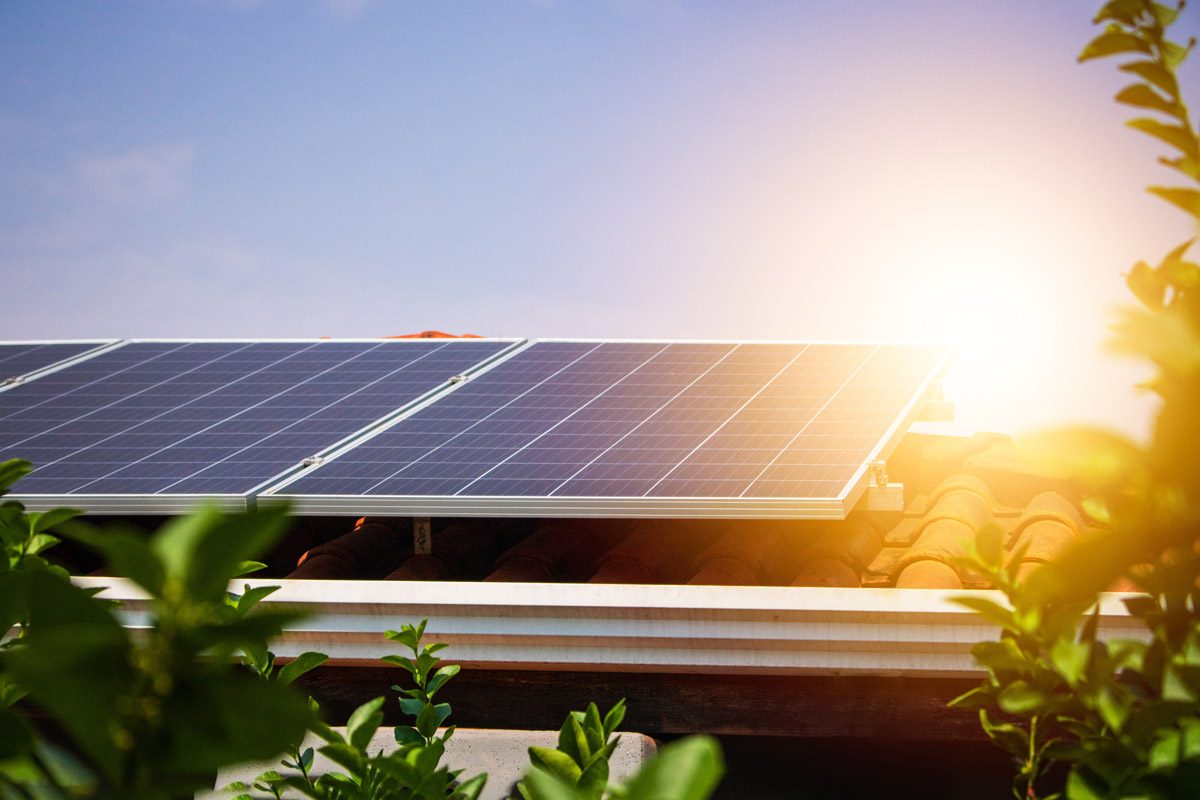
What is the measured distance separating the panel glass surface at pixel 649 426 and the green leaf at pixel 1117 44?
4.82 m

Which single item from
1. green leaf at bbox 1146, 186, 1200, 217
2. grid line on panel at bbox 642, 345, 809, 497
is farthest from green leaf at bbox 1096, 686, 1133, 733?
grid line on panel at bbox 642, 345, 809, 497

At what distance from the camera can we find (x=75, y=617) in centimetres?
99

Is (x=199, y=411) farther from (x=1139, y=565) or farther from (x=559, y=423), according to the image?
(x=1139, y=565)

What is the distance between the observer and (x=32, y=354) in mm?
11219

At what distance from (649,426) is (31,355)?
22.6 feet

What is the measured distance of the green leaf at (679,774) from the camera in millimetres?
1171

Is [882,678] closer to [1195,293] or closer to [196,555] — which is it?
[1195,293]

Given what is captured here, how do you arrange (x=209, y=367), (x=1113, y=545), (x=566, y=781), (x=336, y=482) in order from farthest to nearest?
(x=209, y=367), (x=336, y=482), (x=566, y=781), (x=1113, y=545)

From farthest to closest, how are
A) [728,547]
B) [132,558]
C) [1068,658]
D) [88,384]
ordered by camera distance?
[88,384], [728,547], [1068,658], [132,558]

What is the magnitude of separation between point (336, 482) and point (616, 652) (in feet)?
8.02

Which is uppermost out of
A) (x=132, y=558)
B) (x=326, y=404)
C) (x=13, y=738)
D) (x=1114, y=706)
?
(x=132, y=558)

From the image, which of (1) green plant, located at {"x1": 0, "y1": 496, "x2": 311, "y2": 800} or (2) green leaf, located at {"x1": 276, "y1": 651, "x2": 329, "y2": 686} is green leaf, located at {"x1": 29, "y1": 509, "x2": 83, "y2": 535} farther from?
(2) green leaf, located at {"x1": 276, "y1": 651, "x2": 329, "y2": 686}

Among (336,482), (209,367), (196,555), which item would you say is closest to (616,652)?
(336,482)

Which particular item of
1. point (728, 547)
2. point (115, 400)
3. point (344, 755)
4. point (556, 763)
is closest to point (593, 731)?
point (556, 763)
